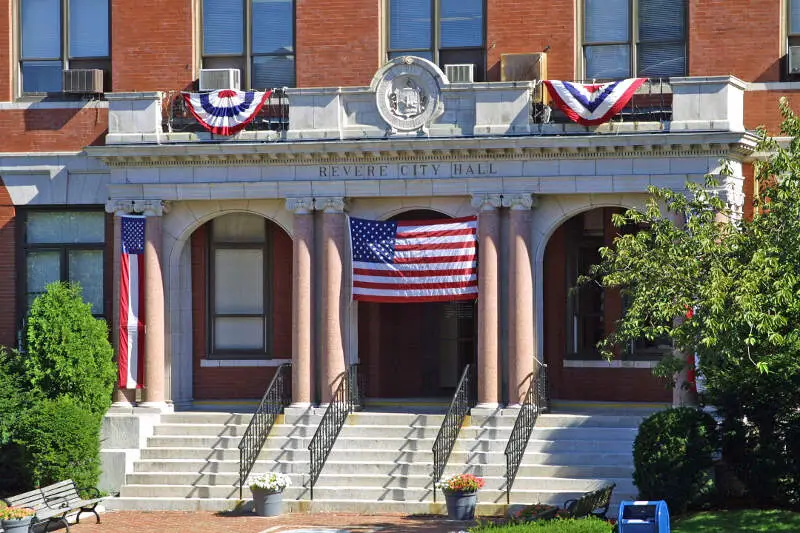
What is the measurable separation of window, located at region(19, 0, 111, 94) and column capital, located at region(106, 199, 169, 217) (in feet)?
10.8

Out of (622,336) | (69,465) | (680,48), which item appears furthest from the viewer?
(680,48)

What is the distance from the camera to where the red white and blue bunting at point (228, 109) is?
92.7 ft

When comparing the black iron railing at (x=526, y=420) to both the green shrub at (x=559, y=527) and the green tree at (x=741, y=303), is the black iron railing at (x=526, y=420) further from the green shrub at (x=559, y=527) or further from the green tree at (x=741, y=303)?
the green shrub at (x=559, y=527)

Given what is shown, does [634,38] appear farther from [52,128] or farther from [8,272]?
[8,272]

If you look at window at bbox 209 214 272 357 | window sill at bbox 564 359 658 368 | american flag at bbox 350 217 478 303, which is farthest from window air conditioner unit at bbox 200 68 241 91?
window sill at bbox 564 359 658 368

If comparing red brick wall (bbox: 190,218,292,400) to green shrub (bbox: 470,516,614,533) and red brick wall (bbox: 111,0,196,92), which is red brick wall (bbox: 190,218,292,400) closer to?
red brick wall (bbox: 111,0,196,92)

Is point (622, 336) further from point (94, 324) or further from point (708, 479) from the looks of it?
point (94, 324)

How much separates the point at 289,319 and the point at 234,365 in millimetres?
1413

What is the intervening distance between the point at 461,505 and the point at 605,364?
5.48m

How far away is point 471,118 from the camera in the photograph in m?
27.5

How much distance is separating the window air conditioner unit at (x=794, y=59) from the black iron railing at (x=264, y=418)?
10.7 metres

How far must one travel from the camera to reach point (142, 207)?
2859 centimetres

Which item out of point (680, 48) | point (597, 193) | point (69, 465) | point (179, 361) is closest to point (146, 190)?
point (179, 361)

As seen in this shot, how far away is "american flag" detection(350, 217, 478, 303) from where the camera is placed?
27562mm
